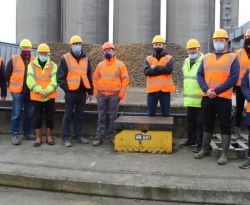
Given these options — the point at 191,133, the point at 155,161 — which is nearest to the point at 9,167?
the point at 155,161

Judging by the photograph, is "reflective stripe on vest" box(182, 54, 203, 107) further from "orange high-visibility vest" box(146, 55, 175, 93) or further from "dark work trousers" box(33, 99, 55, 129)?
"dark work trousers" box(33, 99, 55, 129)

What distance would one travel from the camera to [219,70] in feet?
20.6

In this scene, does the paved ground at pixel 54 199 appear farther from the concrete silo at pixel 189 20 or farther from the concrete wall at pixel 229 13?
the concrete wall at pixel 229 13

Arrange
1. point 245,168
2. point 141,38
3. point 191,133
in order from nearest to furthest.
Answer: point 245,168
point 191,133
point 141,38

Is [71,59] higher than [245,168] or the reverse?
higher

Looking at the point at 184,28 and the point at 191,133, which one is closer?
the point at 191,133

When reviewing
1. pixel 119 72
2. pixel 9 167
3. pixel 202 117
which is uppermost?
pixel 119 72

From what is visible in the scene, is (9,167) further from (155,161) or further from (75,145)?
(155,161)

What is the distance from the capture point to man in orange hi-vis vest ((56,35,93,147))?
7465 mm

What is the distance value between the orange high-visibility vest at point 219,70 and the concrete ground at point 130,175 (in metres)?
1.27

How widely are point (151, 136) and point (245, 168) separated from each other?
1.76 m

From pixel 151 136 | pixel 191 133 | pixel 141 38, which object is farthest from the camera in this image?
pixel 141 38

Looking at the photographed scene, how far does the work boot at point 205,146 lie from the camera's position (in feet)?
21.7

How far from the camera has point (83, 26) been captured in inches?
1249
